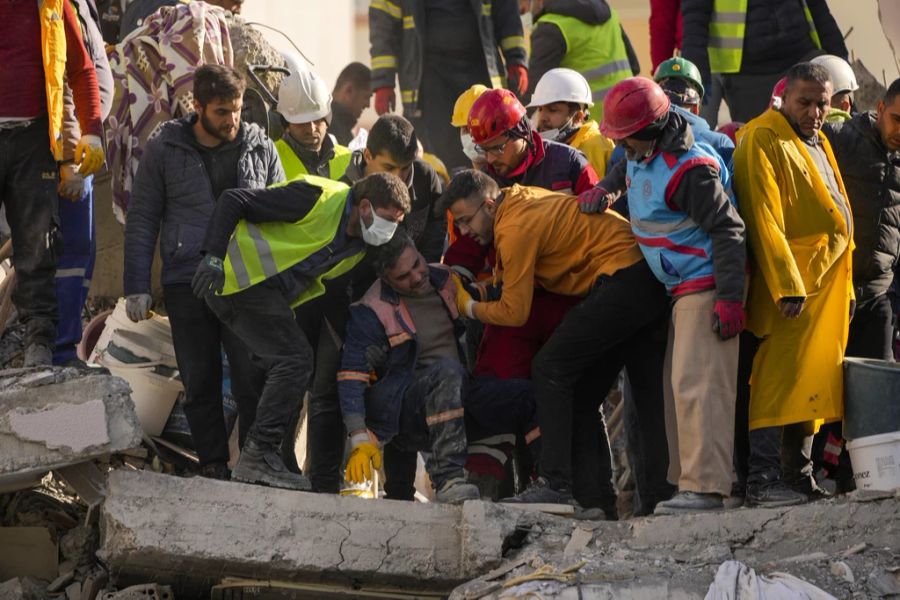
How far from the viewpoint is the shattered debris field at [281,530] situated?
6070 millimetres

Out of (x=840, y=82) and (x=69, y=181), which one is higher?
(x=840, y=82)

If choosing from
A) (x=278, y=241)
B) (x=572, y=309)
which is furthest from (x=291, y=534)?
(x=572, y=309)

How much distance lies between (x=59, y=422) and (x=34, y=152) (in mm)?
1361

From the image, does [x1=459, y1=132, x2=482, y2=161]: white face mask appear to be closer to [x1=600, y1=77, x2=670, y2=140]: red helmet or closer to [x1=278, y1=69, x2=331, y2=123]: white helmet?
[x1=278, y1=69, x2=331, y2=123]: white helmet

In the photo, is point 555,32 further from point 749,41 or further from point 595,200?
point 595,200

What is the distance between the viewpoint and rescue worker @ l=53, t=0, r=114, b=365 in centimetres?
709

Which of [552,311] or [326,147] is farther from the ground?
[326,147]

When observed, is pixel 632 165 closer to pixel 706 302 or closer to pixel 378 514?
pixel 706 302

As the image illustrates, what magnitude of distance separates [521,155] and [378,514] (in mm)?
1931

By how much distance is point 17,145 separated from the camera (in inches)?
274

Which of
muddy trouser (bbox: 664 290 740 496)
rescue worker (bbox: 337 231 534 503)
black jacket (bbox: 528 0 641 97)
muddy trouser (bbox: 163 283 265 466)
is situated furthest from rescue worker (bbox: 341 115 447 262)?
black jacket (bbox: 528 0 641 97)

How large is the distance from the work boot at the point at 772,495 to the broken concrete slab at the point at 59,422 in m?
2.71

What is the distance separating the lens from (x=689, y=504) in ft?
20.5

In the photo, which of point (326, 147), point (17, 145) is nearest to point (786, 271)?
point (326, 147)
